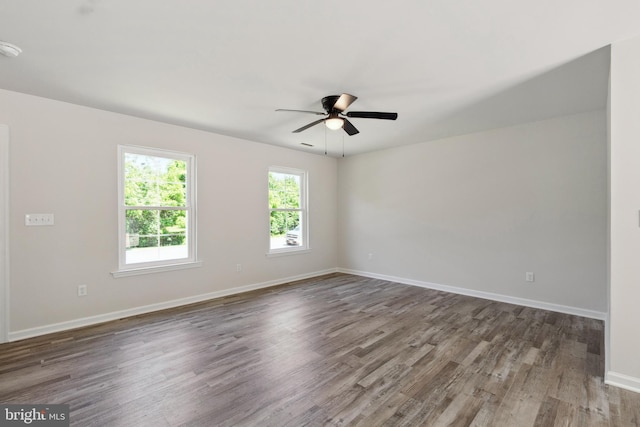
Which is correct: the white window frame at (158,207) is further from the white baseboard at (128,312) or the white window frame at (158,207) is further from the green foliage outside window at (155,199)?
the white baseboard at (128,312)

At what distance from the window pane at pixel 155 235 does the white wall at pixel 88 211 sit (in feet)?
0.67

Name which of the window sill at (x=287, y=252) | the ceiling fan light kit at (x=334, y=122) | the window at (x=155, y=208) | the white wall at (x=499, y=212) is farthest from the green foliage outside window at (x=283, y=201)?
the ceiling fan light kit at (x=334, y=122)

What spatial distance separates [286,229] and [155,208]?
7.75 ft

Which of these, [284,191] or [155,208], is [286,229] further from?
[155,208]

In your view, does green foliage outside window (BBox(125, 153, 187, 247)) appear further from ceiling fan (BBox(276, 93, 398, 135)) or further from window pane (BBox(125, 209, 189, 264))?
ceiling fan (BBox(276, 93, 398, 135))

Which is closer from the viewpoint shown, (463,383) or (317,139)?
(463,383)

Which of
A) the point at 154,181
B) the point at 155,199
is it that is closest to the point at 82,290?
the point at 155,199

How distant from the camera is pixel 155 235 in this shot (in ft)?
13.4

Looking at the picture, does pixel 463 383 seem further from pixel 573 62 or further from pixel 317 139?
pixel 317 139

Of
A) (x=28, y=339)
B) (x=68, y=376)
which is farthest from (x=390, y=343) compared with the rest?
(x=28, y=339)

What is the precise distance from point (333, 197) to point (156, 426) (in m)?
5.20

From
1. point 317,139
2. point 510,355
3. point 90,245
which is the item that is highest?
point 317,139

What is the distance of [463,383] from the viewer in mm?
2268

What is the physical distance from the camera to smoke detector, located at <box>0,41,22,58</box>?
2.19 metres
